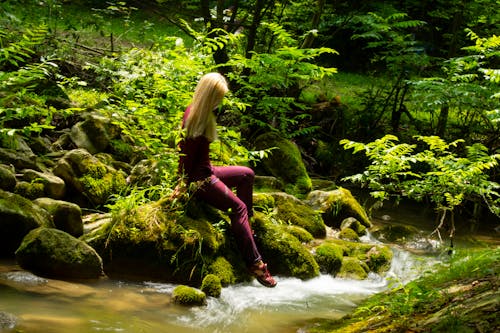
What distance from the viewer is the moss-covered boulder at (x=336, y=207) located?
8820mm

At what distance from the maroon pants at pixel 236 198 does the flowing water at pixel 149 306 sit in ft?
1.45

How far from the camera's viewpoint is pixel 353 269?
6609 millimetres

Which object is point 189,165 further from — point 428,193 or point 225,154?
point 428,193

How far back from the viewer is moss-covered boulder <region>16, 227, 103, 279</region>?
4656 mm

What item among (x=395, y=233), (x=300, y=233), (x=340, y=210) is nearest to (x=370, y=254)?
(x=300, y=233)

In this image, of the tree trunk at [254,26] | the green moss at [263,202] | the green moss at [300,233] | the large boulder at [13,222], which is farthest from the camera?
the tree trunk at [254,26]

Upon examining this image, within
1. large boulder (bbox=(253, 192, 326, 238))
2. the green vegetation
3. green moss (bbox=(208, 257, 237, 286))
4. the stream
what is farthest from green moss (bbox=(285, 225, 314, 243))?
the green vegetation

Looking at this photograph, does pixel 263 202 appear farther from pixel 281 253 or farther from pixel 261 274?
pixel 261 274

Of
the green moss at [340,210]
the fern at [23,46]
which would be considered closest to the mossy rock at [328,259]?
the green moss at [340,210]

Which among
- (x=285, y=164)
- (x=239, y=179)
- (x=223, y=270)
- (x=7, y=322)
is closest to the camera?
(x=7, y=322)

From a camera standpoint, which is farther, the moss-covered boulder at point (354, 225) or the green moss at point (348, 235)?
the moss-covered boulder at point (354, 225)

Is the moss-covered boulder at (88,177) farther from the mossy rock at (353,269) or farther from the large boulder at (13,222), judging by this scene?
the mossy rock at (353,269)

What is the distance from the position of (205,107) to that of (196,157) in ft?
1.82

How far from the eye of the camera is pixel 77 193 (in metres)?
6.48
